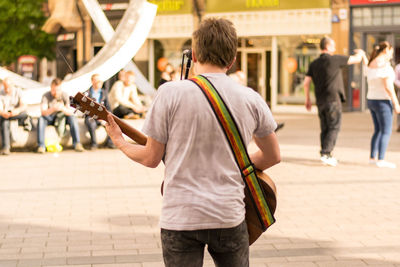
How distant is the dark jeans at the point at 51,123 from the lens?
1227cm

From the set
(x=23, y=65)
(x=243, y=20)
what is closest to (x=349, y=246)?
(x=243, y=20)

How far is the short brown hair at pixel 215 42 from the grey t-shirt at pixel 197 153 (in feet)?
0.22

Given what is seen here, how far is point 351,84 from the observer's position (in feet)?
76.3

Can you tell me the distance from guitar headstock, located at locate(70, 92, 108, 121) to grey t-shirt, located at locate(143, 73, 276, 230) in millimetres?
209

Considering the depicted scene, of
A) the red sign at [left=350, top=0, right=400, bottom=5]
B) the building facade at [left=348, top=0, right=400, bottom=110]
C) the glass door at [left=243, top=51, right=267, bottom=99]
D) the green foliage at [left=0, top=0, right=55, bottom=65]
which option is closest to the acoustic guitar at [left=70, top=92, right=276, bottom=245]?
the building facade at [left=348, top=0, right=400, bottom=110]

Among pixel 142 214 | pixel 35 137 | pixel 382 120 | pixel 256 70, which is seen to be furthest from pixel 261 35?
pixel 142 214

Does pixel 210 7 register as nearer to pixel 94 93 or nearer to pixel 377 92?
pixel 94 93

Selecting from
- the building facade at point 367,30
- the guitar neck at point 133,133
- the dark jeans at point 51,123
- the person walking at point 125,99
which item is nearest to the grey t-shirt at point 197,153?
the guitar neck at point 133,133

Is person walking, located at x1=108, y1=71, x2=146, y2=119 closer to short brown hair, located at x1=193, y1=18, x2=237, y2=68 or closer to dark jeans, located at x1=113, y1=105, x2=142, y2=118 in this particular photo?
dark jeans, located at x1=113, y1=105, x2=142, y2=118

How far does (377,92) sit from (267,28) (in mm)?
14806

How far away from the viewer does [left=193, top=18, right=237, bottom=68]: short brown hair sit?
278 cm

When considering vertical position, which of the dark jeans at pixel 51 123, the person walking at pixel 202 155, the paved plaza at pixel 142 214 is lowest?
the paved plaza at pixel 142 214

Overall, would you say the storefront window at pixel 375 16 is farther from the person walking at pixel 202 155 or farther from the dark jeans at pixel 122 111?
the person walking at pixel 202 155

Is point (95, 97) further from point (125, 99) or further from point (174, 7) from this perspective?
point (174, 7)
